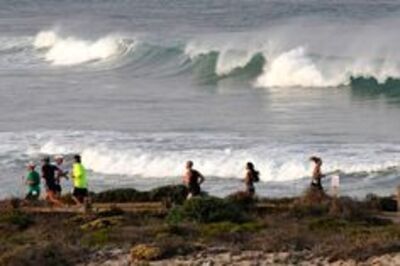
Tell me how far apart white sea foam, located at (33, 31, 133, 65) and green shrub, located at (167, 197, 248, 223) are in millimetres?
45620

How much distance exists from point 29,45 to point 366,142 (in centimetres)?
3947

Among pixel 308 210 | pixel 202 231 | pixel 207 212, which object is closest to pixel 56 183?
pixel 207 212

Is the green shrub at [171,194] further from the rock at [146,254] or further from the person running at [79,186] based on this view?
the rock at [146,254]

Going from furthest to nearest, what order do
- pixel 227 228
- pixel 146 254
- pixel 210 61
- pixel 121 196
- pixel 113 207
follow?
pixel 210 61 → pixel 121 196 → pixel 113 207 → pixel 227 228 → pixel 146 254

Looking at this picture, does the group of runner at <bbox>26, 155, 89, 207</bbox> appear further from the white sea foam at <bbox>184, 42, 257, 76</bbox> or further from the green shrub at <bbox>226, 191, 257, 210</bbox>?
the white sea foam at <bbox>184, 42, 257, 76</bbox>

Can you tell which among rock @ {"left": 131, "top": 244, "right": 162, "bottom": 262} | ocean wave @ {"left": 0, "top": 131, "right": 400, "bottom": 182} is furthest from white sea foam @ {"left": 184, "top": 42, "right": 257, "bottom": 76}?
rock @ {"left": 131, "top": 244, "right": 162, "bottom": 262}

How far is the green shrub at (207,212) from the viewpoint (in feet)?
72.4

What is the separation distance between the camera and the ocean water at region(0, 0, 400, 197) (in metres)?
34.5

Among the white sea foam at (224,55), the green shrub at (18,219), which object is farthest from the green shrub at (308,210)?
the white sea foam at (224,55)

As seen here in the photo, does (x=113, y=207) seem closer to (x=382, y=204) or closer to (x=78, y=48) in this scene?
(x=382, y=204)

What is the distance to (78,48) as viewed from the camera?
72.3 m

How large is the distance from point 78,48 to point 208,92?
2027 cm

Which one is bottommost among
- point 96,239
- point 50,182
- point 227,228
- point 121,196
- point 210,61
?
point 96,239

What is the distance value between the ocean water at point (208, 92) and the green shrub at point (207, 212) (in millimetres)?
7568
